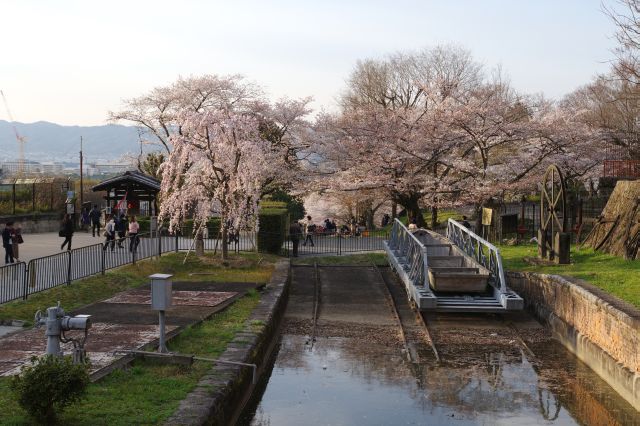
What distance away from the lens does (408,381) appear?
12586 millimetres

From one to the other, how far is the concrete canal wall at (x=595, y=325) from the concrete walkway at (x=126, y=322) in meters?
7.77

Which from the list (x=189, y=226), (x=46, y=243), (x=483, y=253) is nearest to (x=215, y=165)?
(x=483, y=253)

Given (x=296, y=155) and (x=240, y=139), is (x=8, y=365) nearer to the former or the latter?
(x=240, y=139)

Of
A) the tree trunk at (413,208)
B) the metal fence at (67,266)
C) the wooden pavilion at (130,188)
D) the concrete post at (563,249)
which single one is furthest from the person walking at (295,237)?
the concrete post at (563,249)

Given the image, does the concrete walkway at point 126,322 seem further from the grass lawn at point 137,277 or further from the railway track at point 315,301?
the railway track at point 315,301

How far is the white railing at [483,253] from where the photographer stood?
58.4ft

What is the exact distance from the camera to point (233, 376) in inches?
415

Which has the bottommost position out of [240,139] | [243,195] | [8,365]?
[8,365]

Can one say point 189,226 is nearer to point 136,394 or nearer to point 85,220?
point 85,220

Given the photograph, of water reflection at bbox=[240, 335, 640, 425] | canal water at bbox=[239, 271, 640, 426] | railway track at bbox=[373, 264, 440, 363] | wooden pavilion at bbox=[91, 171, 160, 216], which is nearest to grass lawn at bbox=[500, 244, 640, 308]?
canal water at bbox=[239, 271, 640, 426]

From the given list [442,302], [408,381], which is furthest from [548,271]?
[408,381]

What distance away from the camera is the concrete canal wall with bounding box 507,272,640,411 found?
459 inches

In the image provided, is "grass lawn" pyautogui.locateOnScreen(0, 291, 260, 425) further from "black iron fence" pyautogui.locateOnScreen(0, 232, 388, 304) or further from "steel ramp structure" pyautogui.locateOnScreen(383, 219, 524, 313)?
"steel ramp structure" pyautogui.locateOnScreen(383, 219, 524, 313)

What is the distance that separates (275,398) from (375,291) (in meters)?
11.2
